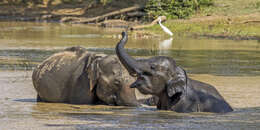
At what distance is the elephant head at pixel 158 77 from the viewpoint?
24.3 ft

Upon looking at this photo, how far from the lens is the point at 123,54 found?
706cm

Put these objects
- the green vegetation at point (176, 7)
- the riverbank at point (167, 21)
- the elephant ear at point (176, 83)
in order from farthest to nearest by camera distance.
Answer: the green vegetation at point (176, 7) → the riverbank at point (167, 21) → the elephant ear at point (176, 83)

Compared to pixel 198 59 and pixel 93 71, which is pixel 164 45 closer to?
pixel 198 59

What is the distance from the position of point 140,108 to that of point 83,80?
1133 millimetres

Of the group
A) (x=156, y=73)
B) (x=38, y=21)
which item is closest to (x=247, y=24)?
(x=38, y=21)

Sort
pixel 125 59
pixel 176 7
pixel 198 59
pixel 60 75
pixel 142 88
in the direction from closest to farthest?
pixel 125 59, pixel 142 88, pixel 60 75, pixel 198 59, pixel 176 7

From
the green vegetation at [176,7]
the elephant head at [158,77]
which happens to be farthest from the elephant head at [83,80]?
the green vegetation at [176,7]

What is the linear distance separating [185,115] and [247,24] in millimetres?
18917

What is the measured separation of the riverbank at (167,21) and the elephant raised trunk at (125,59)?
52.4 ft

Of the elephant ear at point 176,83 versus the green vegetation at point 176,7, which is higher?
the elephant ear at point 176,83

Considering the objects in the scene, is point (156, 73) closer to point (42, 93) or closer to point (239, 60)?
point (42, 93)

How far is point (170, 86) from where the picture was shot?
7.69 meters

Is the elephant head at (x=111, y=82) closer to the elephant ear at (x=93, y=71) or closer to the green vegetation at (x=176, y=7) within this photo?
the elephant ear at (x=93, y=71)

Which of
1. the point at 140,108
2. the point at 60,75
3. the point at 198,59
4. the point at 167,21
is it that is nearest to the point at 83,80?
the point at 60,75
